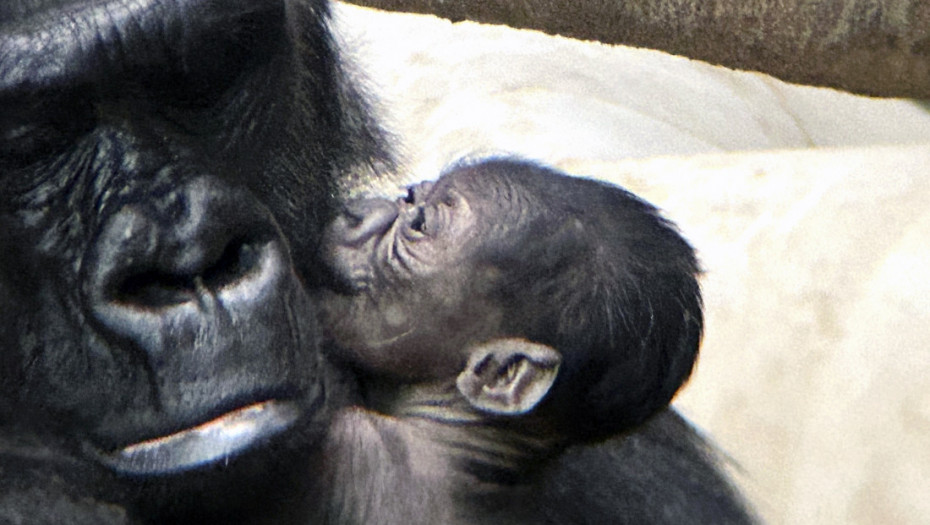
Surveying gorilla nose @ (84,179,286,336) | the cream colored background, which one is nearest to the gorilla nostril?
gorilla nose @ (84,179,286,336)

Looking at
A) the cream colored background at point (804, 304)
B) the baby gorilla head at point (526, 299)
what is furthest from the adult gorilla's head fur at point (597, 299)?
the cream colored background at point (804, 304)

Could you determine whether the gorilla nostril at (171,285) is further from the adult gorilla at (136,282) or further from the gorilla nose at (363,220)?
the gorilla nose at (363,220)

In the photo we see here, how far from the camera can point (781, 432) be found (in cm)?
202

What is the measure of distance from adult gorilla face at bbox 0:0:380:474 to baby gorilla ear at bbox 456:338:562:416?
0.44 meters

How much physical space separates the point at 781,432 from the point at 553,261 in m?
0.63

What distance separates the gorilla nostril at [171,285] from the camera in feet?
3.47

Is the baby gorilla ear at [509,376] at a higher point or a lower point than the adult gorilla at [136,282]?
lower

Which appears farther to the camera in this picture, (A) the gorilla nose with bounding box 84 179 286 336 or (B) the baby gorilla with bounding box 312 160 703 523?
(B) the baby gorilla with bounding box 312 160 703 523

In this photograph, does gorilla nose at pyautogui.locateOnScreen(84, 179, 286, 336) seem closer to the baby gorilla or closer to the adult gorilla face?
the adult gorilla face

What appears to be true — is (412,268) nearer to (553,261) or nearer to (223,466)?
(553,261)

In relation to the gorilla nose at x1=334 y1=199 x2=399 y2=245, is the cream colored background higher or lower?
lower

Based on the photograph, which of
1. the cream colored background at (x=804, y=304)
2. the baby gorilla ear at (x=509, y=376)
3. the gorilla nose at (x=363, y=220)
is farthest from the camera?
the cream colored background at (x=804, y=304)

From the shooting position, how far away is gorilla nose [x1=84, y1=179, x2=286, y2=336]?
3.47 feet

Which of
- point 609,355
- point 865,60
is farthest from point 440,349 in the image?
point 865,60
